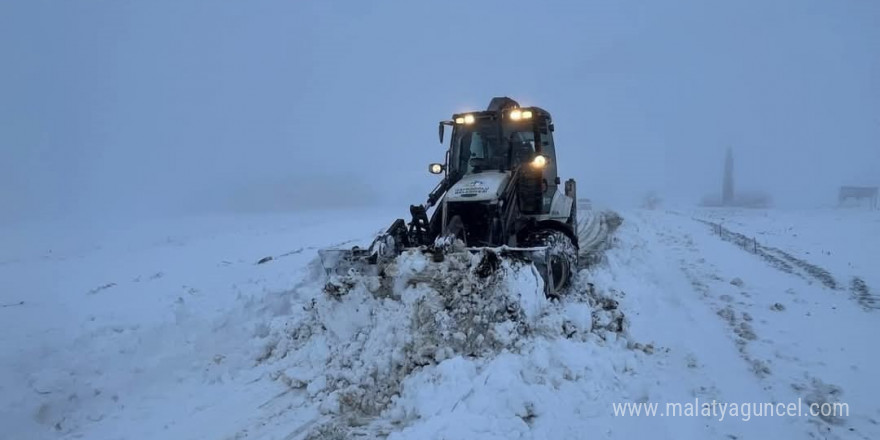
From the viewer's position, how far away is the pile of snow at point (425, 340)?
411 cm

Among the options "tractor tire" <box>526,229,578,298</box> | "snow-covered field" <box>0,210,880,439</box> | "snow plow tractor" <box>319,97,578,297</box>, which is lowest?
"snow-covered field" <box>0,210,880,439</box>

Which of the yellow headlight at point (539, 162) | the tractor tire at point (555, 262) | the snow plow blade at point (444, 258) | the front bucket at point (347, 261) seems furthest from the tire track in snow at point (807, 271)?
the front bucket at point (347, 261)

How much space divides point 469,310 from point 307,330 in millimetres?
Result: 1870

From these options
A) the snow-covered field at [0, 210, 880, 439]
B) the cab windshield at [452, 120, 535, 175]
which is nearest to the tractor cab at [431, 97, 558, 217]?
the cab windshield at [452, 120, 535, 175]

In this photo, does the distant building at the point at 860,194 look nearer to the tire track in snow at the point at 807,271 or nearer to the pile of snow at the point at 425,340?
the tire track in snow at the point at 807,271

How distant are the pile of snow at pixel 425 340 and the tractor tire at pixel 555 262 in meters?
0.35

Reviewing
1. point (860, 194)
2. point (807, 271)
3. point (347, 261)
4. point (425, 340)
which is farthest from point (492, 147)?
point (860, 194)

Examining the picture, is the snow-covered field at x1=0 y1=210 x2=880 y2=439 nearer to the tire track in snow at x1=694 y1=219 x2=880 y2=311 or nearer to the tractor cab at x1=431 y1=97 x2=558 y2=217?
the tire track in snow at x1=694 y1=219 x2=880 y2=311

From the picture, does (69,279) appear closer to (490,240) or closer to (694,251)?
(490,240)

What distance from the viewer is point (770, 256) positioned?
10.7 metres

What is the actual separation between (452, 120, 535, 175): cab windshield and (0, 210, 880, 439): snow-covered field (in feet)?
7.34

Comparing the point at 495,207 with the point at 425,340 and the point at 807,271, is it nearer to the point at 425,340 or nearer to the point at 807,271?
the point at 425,340

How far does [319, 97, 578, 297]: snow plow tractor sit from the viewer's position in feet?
20.4

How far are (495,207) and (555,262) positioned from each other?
1052 millimetres
